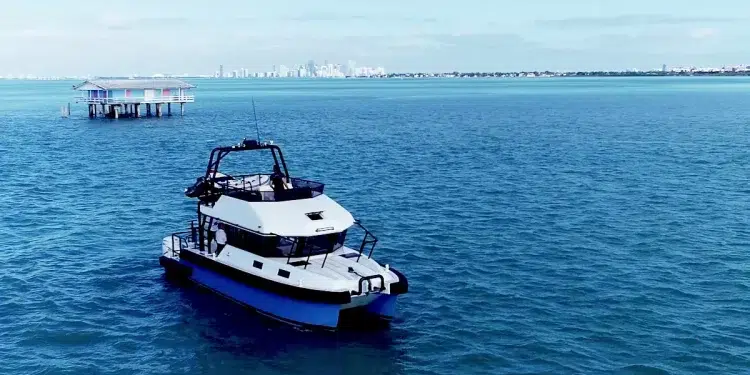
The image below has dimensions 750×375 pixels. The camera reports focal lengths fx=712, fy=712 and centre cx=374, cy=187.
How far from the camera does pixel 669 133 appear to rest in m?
91.7

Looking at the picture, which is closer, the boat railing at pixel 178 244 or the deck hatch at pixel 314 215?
the deck hatch at pixel 314 215

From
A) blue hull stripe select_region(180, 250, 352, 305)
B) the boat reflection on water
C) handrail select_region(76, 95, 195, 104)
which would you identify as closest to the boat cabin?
blue hull stripe select_region(180, 250, 352, 305)

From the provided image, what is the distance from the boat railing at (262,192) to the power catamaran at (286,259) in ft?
0.14

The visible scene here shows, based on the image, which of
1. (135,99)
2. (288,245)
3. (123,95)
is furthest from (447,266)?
(123,95)

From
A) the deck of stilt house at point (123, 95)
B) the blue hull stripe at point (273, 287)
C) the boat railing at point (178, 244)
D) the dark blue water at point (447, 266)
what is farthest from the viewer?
the deck of stilt house at point (123, 95)

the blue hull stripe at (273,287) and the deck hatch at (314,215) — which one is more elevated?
the deck hatch at (314,215)

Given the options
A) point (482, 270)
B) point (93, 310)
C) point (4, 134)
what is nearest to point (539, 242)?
point (482, 270)

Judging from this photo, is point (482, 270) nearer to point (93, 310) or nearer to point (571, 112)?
point (93, 310)

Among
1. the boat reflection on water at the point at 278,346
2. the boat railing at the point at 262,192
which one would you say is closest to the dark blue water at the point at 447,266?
the boat reflection on water at the point at 278,346

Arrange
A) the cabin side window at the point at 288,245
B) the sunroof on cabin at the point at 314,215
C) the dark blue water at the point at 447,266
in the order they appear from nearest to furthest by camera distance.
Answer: the dark blue water at the point at 447,266
the cabin side window at the point at 288,245
the sunroof on cabin at the point at 314,215

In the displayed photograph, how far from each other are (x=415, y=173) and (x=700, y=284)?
31.9 m

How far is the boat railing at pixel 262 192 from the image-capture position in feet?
89.8

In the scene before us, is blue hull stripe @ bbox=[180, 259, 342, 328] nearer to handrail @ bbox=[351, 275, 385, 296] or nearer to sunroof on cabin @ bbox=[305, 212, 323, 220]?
handrail @ bbox=[351, 275, 385, 296]

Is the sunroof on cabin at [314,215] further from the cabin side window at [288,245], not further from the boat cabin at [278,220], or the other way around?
the cabin side window at [288,245]
